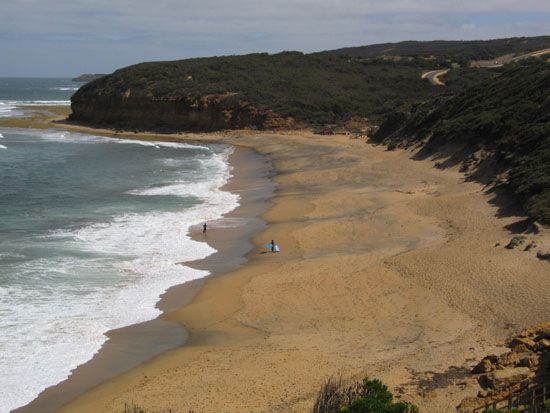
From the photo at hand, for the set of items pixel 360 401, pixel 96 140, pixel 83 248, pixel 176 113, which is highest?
pixel 176 113

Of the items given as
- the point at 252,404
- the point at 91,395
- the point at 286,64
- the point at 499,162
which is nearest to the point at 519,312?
the point at 252,404

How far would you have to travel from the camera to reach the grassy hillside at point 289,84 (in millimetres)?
61062

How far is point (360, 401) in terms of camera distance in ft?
27.4

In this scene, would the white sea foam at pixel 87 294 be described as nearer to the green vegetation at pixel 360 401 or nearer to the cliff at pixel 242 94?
the green vegetation at pixel 360 401

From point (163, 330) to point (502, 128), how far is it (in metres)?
22.9

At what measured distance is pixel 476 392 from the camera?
1007cm

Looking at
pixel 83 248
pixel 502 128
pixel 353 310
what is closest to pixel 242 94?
pixel 502 128

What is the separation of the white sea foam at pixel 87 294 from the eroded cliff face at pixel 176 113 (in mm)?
34247

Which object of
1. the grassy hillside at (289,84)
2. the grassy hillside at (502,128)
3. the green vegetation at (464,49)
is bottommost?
the grassy hillside at (502,128)

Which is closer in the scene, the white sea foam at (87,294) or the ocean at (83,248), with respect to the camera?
the white sea foam at (87,294)

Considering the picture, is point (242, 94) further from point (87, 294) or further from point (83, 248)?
point (87, 294)

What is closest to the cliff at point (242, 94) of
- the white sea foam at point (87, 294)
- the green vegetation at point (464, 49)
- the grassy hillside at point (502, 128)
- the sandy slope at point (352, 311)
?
the grassy hillside at point (502, 128)

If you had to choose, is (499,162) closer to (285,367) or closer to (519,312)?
(519,312)

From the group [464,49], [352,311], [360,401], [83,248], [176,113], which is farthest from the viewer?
[464,49]
